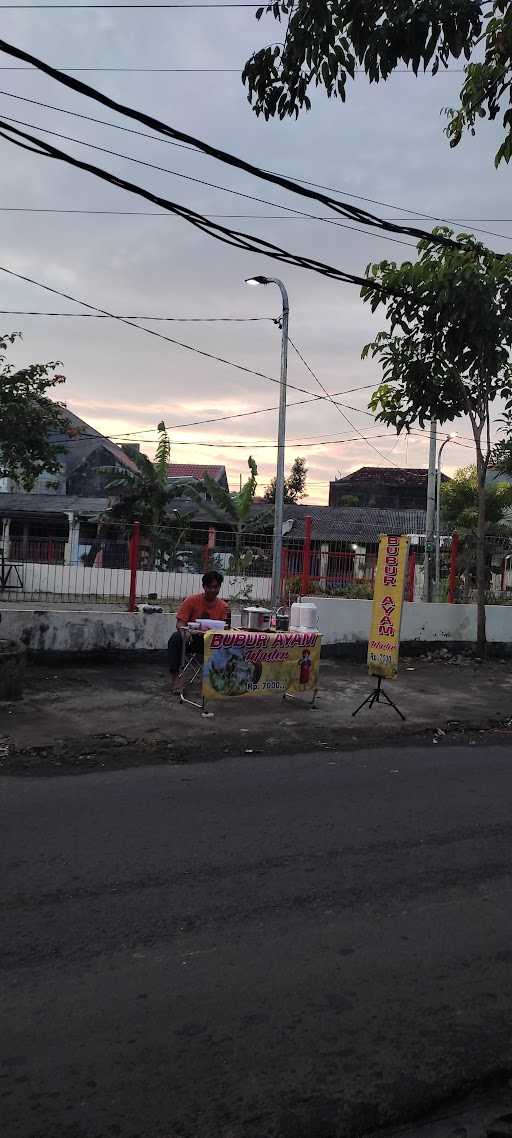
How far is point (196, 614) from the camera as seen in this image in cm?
1002

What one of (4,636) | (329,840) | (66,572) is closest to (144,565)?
(66,572)

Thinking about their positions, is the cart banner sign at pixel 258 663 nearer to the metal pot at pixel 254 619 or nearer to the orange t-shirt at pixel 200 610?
the metal pot at pixel 254 619

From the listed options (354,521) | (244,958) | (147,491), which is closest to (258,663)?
(244,958)

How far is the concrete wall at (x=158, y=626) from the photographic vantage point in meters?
11.2

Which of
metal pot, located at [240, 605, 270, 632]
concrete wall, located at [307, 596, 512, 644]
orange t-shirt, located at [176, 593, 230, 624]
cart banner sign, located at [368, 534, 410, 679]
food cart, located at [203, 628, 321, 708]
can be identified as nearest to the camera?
food cart, located at [203, 628, 321, 708]

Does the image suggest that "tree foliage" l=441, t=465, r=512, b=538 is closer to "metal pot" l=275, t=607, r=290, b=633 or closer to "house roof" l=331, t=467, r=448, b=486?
"metal pot" l=275, t=607, r=290, b=633

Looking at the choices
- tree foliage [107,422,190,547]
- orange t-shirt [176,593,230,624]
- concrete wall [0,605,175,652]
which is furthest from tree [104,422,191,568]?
orange t-shirt [176,593,230,624]

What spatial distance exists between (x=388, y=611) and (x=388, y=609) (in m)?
0.03

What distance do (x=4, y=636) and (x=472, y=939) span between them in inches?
339

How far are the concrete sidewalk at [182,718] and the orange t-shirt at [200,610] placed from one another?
1036 millimetres

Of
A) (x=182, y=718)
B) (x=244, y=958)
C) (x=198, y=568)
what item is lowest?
(x=244, y=958)

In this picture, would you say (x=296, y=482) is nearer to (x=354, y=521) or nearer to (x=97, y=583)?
(x=354, y=521)

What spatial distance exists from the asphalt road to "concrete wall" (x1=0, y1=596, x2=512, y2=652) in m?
5.35

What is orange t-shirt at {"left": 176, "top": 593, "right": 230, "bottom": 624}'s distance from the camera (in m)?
9.91
